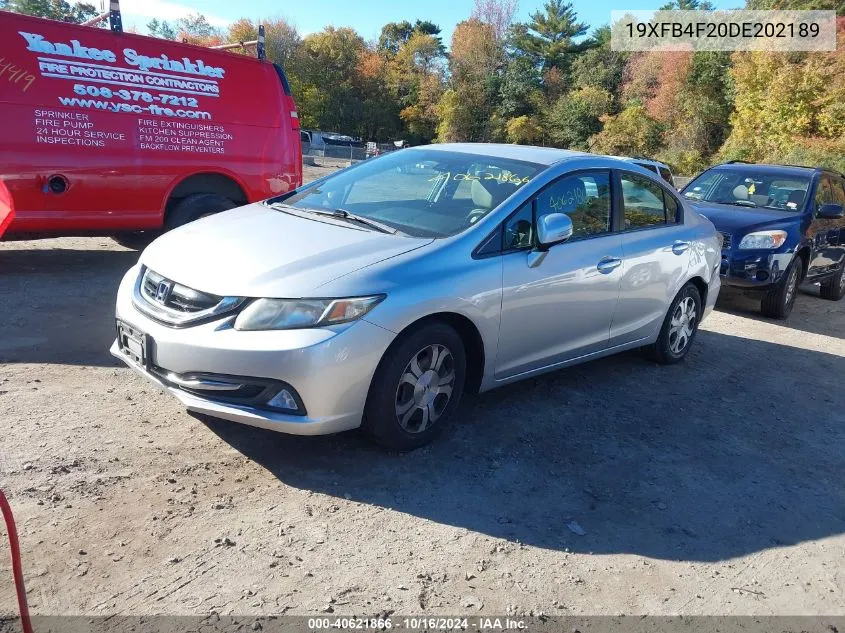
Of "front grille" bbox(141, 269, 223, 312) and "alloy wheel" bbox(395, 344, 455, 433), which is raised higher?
"front grille" bbox(141, 269, 223, 312)

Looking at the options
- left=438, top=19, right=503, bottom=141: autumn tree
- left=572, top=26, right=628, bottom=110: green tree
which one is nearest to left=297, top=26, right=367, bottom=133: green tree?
left=438, top=19, right=503, bottom=141: autumn tree

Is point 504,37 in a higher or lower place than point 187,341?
higher

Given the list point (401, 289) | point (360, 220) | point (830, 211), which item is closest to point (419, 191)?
point (360, 220)

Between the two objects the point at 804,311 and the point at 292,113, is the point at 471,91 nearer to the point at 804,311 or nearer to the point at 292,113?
the point at 804,311

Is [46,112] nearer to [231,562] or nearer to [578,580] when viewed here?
[231,562]

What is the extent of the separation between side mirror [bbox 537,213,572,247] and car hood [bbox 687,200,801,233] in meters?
4.70

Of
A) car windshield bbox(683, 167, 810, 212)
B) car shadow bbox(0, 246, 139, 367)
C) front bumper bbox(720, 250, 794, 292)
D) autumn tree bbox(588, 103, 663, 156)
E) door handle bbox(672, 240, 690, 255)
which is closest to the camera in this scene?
car shadow bbox(0, 246, 139, 367)

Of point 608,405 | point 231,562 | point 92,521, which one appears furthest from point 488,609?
point 608,405

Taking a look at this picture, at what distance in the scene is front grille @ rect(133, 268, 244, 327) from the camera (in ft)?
10.9

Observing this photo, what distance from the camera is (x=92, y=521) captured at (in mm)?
2969

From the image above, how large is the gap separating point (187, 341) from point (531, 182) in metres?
2.27

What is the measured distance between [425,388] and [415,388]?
8cm

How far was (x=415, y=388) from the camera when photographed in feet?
12.1

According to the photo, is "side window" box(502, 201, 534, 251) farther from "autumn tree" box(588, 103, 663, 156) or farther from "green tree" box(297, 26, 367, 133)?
"green tree" box(297, 26, 367, 133)
